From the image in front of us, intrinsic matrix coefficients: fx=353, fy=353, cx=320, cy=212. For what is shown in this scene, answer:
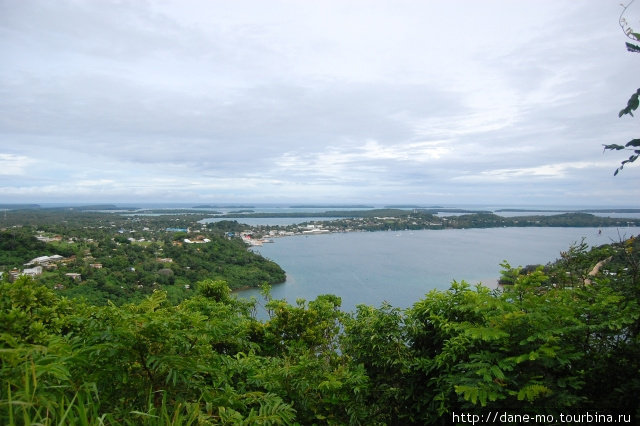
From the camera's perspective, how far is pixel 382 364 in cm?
299

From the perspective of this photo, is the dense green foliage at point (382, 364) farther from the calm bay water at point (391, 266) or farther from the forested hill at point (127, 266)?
the calm bay water at point (391, 266)

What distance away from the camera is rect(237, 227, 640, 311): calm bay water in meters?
20.8

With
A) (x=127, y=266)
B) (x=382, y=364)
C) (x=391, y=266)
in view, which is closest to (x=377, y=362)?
(x=382, y=364)

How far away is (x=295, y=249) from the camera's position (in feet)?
145

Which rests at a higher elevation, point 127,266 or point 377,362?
point 377,362

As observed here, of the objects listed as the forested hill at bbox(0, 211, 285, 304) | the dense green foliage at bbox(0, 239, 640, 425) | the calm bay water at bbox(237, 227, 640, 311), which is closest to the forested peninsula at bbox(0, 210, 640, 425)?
the dense green foliage at bbox(0, 239, 640, 425)

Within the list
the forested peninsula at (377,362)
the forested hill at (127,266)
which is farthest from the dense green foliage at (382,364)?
the forested hill at (127,266)

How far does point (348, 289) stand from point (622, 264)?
780 inches

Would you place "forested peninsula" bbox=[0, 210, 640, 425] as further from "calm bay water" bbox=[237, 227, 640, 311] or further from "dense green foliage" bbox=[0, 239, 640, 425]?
"calm bay water" bbox=[237, 227, 640, 311]

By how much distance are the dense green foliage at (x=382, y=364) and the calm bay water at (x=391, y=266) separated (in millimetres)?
11230

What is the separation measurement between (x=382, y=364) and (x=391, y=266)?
89.1 ft

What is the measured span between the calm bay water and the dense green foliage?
442 inches

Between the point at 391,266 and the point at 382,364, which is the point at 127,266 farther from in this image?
the point at 382,364

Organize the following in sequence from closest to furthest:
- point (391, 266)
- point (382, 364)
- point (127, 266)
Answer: point (382, 364), point (127, 266), point (391, 266)
